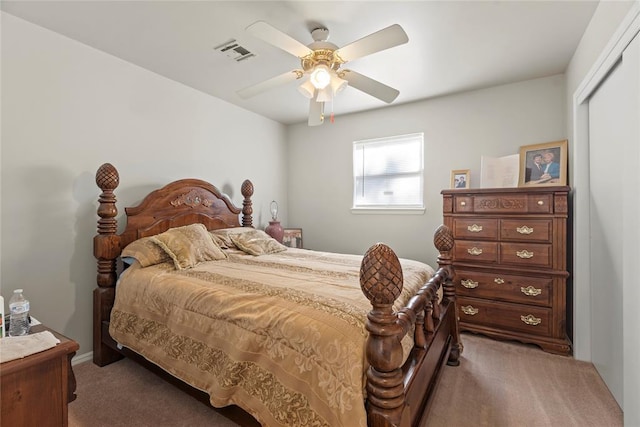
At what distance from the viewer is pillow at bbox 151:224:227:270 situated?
7.67ft

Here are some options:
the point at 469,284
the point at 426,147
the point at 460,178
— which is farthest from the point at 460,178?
the point at 469,284

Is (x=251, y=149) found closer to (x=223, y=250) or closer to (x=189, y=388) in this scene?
(x=223, y=250)

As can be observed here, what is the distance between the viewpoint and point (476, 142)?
336 cm

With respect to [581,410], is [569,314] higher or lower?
higher

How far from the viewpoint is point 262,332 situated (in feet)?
4.78

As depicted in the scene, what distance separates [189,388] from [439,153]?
3330 millimetres

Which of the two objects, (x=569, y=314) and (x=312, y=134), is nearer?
(x=569, y=314)

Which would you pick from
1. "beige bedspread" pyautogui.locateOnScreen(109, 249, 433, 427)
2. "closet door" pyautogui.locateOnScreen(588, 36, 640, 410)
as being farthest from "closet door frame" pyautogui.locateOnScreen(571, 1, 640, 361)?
"beige bedspread" pyautogui.locateOnScreen(109, 249, 433, 427)

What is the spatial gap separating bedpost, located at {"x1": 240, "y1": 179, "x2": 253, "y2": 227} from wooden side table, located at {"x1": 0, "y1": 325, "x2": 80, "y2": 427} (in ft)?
8.21

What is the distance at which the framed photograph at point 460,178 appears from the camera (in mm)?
3311

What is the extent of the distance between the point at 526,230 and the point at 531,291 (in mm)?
535

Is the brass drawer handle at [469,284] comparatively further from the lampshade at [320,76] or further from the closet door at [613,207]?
the lampshade at [320,76]

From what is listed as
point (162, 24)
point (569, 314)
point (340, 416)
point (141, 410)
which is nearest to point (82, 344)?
point (141, 410)

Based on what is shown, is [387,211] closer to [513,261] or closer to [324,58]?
→ [513,261]
